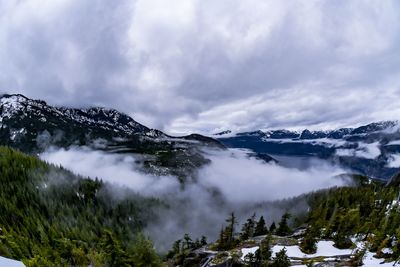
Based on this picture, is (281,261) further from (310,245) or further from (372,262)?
(310,245)

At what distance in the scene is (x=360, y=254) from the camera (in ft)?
305

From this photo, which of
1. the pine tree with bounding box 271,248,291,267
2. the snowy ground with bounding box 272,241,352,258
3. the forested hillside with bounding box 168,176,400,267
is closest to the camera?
the pine tree with bounding box 271,248,291,267

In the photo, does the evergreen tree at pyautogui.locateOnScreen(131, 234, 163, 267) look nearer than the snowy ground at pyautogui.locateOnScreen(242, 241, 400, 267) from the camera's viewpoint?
Yes

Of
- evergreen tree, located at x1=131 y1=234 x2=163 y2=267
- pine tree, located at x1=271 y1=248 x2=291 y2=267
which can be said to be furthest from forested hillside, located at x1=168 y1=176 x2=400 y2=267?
evergreen tree, located at x1=131 y1=234 x2=163 y2=267

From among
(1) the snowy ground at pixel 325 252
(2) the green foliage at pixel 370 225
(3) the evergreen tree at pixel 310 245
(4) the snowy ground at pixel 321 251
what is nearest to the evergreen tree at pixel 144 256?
(1) the snowy ground at pixel 325 252

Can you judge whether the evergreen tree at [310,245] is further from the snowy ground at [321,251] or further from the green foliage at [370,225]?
the green foliage at [370,225]


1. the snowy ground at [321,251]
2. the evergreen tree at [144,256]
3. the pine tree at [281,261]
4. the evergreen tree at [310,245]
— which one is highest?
the evergreen tree at [144,256]

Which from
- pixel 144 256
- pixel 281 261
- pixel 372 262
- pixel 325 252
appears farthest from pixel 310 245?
pixel 144 256

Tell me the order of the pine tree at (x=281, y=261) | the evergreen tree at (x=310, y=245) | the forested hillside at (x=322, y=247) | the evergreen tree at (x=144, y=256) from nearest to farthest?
the evergreen tree at (x=144, y=256)
the pine tree at (x=281, y=261)
the forested hillside at (x=322, y=247)
the evergreen tree at (x=310, y=245)

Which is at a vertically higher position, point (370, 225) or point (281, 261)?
point (281, 261)

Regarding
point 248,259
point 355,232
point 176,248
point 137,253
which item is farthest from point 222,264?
point 176,248

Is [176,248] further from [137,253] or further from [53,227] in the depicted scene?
[137,253]

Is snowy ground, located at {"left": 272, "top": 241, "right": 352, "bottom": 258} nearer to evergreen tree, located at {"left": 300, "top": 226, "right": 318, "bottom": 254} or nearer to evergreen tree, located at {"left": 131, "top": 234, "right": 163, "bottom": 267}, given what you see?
evergreen tree, located at {"left": 300, "top": 226, "right": 318, "bottom": 254}

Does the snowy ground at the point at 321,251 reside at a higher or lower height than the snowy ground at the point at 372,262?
lower
